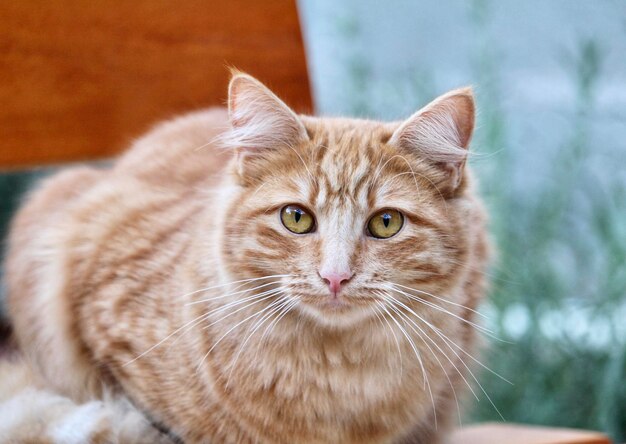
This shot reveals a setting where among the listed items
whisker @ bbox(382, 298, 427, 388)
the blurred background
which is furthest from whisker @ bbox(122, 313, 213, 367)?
the blurred background

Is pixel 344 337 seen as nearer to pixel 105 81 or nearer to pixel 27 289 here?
pixel 27 289

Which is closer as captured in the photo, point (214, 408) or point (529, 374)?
point (214, 408)

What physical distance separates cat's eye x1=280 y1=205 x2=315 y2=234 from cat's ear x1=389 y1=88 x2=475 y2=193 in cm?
20

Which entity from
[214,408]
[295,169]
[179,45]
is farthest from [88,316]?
[179,45]

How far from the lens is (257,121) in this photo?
51.1 inches

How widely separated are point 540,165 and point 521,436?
146 cm

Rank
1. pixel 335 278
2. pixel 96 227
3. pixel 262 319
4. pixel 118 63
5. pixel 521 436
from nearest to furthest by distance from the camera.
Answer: pixel 335 278
pixel 262 319
pixel 521 436
pixel 96 227
pixel 118 63

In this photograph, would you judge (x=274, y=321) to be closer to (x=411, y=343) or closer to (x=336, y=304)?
(x=336, y=304)

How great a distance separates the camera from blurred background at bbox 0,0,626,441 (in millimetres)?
2287

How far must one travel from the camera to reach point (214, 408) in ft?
4.30

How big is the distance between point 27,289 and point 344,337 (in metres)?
0.77

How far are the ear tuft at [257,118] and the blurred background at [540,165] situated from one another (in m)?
0.83

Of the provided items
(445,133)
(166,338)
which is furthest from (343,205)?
(166,338)

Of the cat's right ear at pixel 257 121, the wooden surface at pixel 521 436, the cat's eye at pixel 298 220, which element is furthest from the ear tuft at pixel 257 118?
the wooden surface at pixel 521 436
